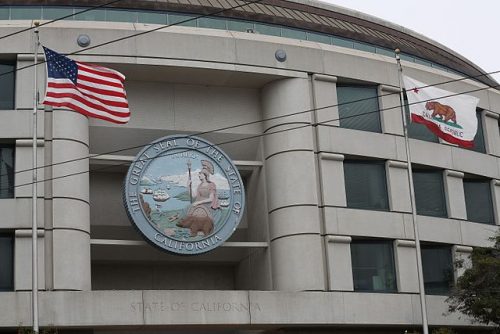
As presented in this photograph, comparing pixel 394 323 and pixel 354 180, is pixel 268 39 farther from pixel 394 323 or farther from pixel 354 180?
pixel 394 323

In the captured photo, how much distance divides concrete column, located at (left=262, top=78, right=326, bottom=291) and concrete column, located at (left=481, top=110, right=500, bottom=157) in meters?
9.88

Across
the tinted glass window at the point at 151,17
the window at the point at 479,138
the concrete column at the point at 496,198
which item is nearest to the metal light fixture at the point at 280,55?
the tinted glass window at the point at 151,17

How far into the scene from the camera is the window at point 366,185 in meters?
37.6

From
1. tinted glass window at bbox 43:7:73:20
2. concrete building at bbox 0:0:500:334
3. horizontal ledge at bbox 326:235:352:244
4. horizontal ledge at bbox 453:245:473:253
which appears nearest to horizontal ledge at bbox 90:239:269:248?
concrete building at bbox 0:0:500:334

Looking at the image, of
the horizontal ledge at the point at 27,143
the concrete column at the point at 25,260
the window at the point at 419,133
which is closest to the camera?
the concrete column at the point at 25,260

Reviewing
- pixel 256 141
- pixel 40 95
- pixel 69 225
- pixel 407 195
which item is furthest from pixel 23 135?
pixel 407 195

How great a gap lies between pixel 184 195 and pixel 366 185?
745cm

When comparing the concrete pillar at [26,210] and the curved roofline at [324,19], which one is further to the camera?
the curved roofline at [324,19]

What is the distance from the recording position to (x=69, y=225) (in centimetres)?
3294

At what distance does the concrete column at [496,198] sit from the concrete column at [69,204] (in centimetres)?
1825

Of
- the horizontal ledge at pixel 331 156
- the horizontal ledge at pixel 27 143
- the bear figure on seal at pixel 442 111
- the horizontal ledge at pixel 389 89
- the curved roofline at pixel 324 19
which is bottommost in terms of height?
the horizontal ledge at pixel 331 156

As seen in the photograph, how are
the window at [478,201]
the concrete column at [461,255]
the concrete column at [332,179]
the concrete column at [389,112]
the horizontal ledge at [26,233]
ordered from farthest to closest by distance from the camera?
the window at [478,201]
the concrete column at [389,112]
the concrete column at [461,255]
the concrete column at [332,179]
the horizontal ledge at [26,233]

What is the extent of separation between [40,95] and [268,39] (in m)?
9.19

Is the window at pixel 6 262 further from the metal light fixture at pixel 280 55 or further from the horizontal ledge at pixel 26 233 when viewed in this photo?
the metal light fixture at pixel 280 55
